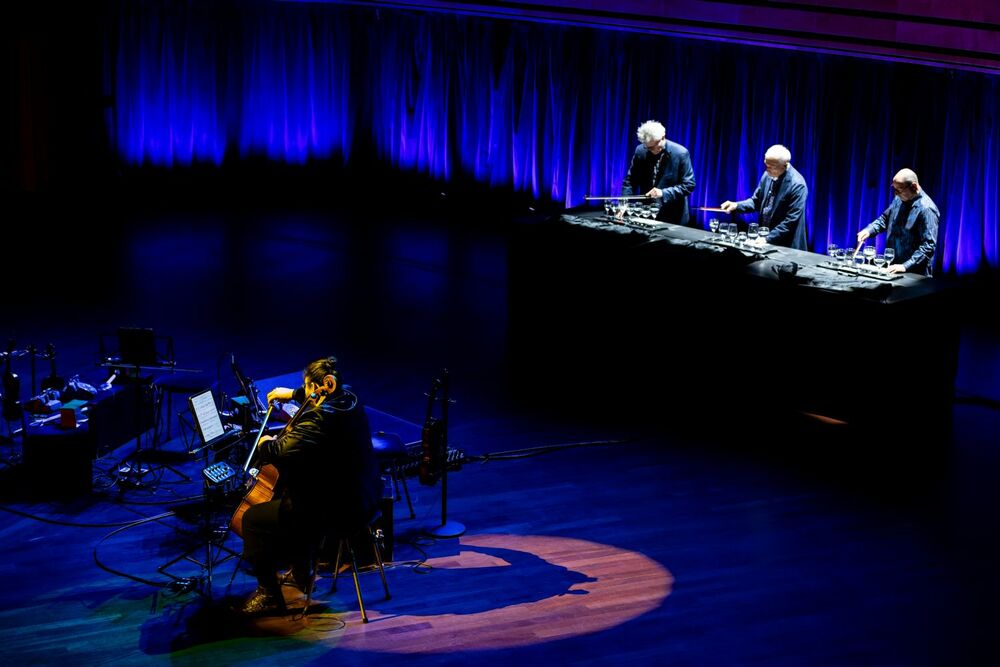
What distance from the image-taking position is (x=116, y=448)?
664cm

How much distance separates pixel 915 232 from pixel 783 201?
1.14m

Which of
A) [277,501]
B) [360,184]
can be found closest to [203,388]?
[277,501]

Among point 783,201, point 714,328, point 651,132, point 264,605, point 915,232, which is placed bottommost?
point 264,605

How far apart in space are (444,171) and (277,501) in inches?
335

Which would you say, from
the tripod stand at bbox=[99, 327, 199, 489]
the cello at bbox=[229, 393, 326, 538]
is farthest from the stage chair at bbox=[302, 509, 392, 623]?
the tripod stand at bbox=[99, 327, 199, 489]

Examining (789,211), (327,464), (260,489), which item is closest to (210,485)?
(260,489)

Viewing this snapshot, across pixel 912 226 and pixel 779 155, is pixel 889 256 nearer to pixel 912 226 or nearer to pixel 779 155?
pixel 912 226

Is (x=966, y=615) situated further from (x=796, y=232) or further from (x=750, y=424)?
(x=796, y=232)

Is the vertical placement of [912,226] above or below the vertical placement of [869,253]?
above

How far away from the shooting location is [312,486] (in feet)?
16.0

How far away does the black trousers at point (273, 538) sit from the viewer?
16.1ft

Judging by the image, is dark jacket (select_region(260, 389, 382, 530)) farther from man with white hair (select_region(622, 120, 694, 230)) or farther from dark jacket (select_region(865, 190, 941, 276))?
man with white hair (select_region(622, 120, 694, 230))

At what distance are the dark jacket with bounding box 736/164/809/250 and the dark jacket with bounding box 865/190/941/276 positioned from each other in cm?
65

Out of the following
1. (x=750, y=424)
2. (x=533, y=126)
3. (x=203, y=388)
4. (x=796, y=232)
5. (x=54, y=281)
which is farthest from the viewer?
(x=533, y=126)
